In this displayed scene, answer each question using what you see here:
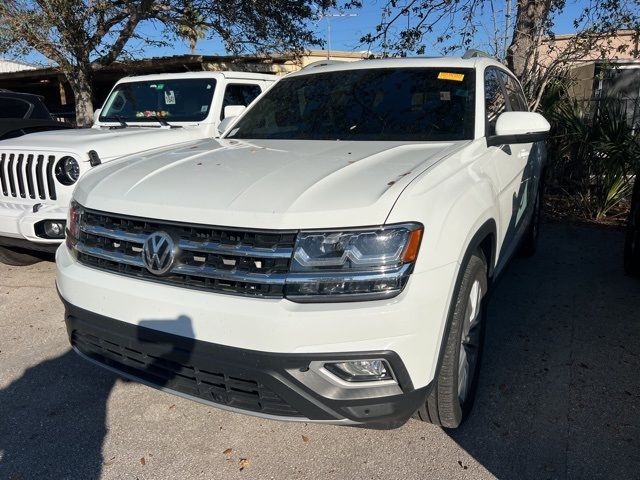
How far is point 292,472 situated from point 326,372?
0.72m

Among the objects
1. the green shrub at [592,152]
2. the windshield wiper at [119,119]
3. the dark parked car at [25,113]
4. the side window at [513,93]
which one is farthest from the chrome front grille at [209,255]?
the green shrub at [592,152]

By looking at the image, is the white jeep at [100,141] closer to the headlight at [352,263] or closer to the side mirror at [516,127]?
the side mirror at [516,127]

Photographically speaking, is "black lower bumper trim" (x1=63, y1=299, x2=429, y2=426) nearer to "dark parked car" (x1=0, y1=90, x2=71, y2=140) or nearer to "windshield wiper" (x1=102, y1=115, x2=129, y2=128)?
"windshield wiper" (x1=102, y1=115, x2=129, y2=128)

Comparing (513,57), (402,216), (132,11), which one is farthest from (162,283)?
(132,11)

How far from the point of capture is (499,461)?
8.00 feet

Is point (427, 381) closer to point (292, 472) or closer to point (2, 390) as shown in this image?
point (292, 472)

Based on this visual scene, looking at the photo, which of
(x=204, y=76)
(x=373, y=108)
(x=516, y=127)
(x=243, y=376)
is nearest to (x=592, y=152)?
(x=516, y=127)

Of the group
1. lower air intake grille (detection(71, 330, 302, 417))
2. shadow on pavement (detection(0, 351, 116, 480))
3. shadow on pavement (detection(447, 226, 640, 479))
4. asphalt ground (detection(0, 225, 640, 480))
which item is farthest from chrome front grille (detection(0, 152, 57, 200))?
shadow on pavement (detection(447, 226, 640, 479))

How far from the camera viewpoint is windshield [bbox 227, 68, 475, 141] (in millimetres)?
3146

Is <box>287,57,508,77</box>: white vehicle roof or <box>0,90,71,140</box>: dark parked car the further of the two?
<box>0,90,71,140</box>: dark parked car

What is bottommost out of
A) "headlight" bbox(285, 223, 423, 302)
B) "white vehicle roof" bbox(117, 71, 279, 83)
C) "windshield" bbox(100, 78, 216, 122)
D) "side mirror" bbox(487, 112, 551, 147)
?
"headlight" bbox(285, 223, 423, 302)

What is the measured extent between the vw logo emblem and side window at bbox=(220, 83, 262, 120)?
4.08m

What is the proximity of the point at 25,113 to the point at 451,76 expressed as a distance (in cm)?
581

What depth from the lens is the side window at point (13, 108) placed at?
6.65 meters
